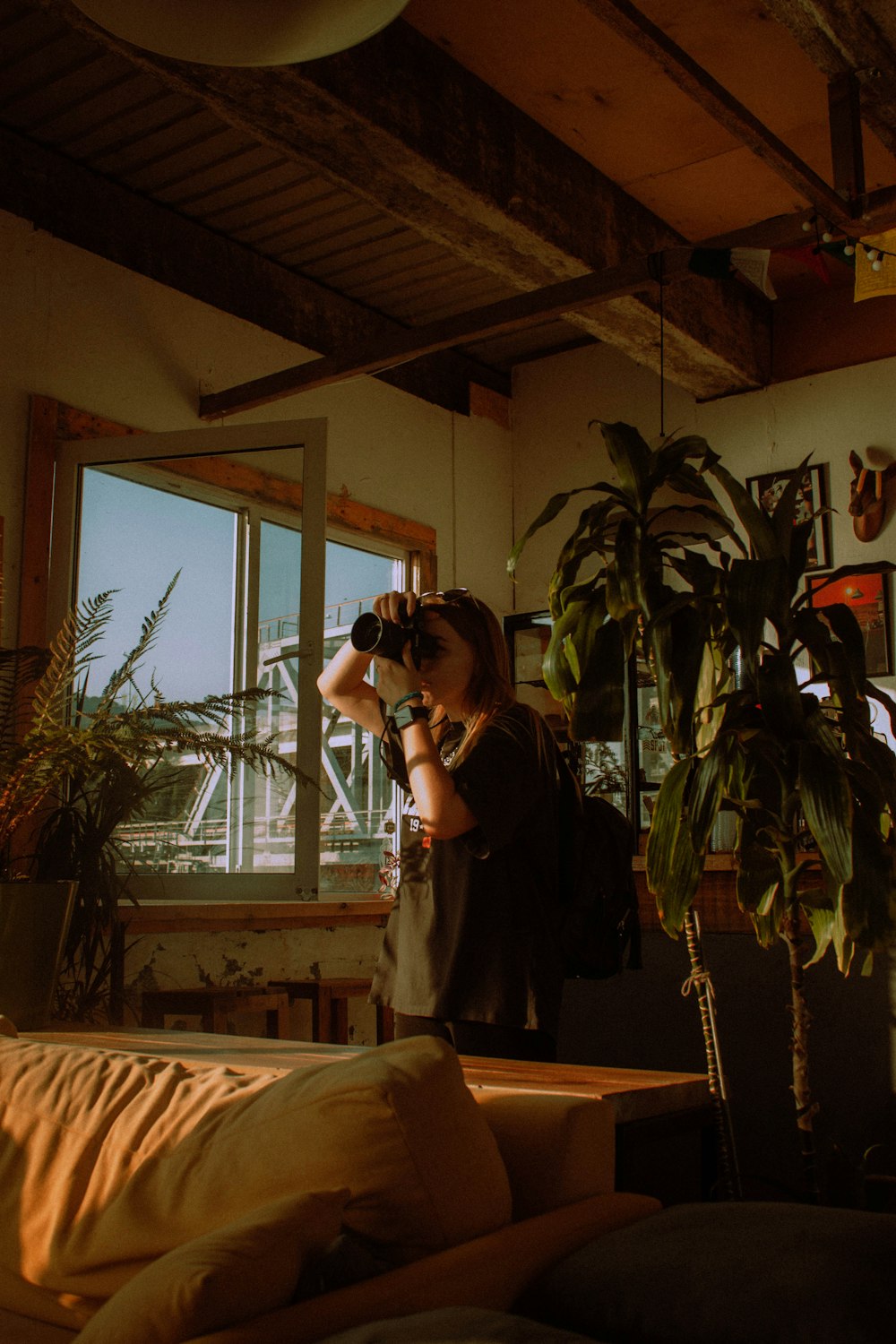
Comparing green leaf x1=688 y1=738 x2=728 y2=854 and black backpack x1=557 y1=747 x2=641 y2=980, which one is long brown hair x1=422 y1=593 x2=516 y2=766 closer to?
black backpack x1=557 y1=747 x2=641 y2=980

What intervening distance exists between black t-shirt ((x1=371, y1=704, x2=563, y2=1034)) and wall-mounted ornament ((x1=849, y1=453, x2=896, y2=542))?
3463 mm

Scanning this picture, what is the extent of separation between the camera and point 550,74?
3637mm

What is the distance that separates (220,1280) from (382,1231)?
0.64 ft

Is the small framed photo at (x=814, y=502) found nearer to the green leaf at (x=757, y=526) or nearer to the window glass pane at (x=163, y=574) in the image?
the window glass pane at (x=163, y=574)

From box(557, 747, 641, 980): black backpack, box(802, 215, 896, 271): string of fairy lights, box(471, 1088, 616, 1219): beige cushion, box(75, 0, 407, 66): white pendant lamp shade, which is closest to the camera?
box(471, 1088, 616, 1219): beige cushion

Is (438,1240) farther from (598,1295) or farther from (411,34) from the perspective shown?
(411,34)

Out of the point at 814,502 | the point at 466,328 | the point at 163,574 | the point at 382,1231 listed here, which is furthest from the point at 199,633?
the point at 382,1231

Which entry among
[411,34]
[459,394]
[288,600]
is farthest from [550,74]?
[459,394]

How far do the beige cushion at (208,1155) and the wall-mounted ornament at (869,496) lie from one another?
13.1 ft

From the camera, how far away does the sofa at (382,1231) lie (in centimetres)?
93

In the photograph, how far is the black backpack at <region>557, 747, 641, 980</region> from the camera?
70.7 inches

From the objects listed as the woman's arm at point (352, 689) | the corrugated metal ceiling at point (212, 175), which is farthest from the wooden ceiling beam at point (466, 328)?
the woman's arm at point (352, 689)

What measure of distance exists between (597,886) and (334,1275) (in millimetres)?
864

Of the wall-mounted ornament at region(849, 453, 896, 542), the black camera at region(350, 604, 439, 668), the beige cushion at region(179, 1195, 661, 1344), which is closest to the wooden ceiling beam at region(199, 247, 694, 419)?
the wall-mounted ornament at region(849, 453, 896, 542)
